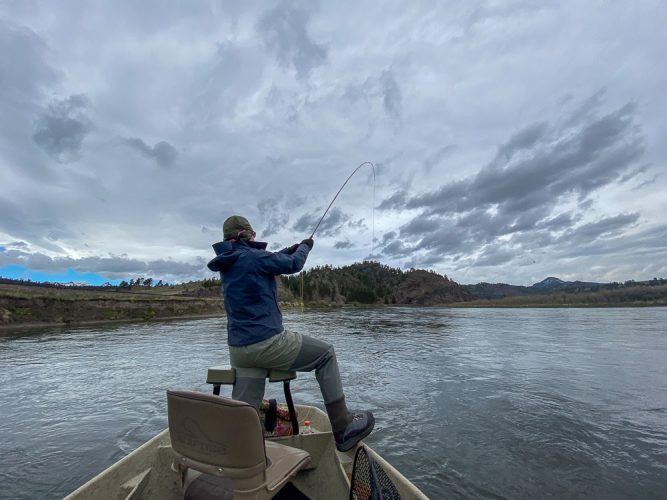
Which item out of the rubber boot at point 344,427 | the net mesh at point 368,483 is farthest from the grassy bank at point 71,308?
the net mesh at point 368,483

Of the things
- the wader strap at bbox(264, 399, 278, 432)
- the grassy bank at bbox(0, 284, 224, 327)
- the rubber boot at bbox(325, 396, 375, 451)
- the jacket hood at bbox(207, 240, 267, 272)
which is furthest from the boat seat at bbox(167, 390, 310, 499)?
the grassy bank at bbox(0, 284, 224, 327)

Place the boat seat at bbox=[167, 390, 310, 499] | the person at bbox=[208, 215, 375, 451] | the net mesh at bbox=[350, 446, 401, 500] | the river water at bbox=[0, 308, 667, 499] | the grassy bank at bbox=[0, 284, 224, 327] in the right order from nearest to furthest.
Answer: the boat seat at bbox=[167, 390, 310, 499] → the net mesh at bbox=[350, 446, 401, 500] → the person at bbox=[208, 215, 375, 451] → the river water at bbox=[0, 308, 667, 499] → the grassy bank at bbox=[0, 284, 224, 327]

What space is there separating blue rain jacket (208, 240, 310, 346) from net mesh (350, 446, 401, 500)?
1761 millimetres

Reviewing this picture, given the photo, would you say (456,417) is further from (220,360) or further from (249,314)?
(220,360)

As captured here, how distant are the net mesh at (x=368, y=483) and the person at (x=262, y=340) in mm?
1040

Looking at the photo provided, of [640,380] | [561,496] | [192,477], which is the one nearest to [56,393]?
[192,477]

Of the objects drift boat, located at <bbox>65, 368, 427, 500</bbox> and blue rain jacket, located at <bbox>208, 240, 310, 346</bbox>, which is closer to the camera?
drift boat, located at <bbox>65, 368, 427, 500</bbox>

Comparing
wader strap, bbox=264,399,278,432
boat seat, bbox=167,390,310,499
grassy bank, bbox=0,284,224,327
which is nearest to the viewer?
boat seat, bbox=167,390,310,499

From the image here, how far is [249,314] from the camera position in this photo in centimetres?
455

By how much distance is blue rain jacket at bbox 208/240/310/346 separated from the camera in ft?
14.8

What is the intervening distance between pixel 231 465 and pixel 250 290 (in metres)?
2.07

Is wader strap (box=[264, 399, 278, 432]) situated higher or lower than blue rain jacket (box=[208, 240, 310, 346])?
lower

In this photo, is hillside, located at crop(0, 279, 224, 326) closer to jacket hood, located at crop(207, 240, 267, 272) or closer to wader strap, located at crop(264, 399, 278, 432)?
wader strap, located at crop(264, 399, 278, 432)

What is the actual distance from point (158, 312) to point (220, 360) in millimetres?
46815
